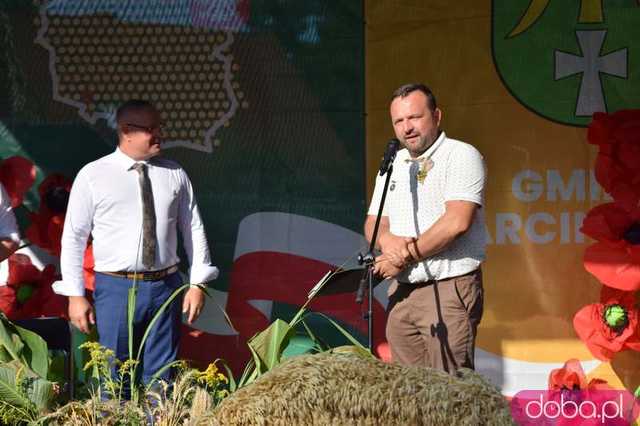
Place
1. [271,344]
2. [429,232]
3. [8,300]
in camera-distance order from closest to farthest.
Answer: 1. [271,344]
2. [429,232]
3. [8,300]

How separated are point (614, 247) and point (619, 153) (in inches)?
18.2

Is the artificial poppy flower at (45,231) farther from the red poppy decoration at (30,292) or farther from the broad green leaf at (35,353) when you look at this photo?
the broad green leaf at (35,353)

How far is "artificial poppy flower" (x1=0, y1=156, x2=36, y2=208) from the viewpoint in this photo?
5211 mm

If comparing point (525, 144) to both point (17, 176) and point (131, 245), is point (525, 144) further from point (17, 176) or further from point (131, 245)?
point (17, 176)

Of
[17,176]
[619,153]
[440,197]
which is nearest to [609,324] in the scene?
[619,153]

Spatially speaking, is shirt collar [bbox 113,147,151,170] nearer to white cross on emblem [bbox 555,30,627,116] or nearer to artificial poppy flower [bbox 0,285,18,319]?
artificial poppy flower [bbox 0,285,18,319]

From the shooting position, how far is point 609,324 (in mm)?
4840

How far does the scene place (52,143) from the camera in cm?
525

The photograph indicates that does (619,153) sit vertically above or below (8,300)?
above

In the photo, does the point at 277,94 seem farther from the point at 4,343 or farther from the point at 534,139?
the point at 4,343

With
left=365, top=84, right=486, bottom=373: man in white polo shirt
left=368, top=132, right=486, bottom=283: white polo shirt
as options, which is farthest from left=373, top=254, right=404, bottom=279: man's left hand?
left=368, top=132, right=486, bottom=283: white polo shirt

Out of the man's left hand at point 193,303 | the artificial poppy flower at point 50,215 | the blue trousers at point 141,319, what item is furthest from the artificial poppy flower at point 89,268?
the man's left hand at point 193,303

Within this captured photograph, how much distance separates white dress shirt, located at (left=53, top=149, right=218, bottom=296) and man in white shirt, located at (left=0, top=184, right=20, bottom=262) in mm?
277

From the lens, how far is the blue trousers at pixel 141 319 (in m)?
4.46
